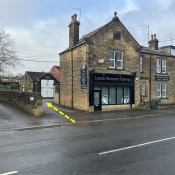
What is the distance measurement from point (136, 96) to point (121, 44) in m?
5.96

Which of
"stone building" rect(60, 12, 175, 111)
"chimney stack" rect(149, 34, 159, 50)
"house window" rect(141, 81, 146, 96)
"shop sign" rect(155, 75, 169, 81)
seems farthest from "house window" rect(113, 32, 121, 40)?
"chimney stack" rect(149, 34, 159, 50)

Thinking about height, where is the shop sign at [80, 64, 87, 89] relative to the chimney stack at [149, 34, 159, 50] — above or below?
below

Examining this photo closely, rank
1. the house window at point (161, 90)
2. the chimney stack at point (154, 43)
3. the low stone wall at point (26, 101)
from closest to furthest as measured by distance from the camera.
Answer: the low stone wall at point (26, 101) < the house window at point (161, 90) < the chimney stack at point (154, 43)

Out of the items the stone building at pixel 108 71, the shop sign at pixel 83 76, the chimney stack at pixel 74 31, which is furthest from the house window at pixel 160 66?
the shop sign at pixel 83 76

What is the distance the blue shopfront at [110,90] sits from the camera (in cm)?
2395

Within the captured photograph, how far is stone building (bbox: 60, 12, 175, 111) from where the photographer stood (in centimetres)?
2397

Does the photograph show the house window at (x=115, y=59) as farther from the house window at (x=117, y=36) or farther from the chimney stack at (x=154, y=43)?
the chimney stack at (x=154, y=43)

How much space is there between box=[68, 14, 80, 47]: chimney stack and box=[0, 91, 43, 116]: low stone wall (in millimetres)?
8705

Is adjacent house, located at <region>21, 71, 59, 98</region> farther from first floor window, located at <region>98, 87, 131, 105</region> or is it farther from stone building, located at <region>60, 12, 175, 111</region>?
first floor window, located at <region>98, 87, 131, 105</region>

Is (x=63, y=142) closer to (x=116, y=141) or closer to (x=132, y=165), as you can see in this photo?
(x=116, y=141)

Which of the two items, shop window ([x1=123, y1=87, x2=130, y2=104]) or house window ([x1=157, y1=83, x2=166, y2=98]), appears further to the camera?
house window ([x1=157, y1=83, x2=166, y2=98])

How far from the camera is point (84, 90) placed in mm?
24031

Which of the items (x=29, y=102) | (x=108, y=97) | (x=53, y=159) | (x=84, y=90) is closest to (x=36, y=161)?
(x=53, y=159)

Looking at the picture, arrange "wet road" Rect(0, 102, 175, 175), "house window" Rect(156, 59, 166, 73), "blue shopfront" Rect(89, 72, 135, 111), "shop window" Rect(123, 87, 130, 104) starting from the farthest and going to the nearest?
"house window" Rect(156, 59, 166, 73) < "shop window" Rect(123, 87, 130, 104) < "blue shopfront" Rect(89, 72, 135, 111) < "wet road" Rect(0, 102, 175, 175)
